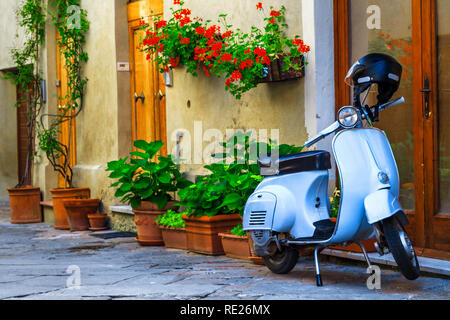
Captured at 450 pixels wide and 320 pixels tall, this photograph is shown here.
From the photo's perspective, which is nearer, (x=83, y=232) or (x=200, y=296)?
(x=200, y=296)

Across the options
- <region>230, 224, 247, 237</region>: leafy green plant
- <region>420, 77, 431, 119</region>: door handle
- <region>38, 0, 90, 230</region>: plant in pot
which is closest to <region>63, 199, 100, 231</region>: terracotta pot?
<region>38, 0, 90, 230</region>: plant in pot

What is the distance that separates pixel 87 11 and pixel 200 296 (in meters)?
5.95

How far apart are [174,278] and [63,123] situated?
5.68 m

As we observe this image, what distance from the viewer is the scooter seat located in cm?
455

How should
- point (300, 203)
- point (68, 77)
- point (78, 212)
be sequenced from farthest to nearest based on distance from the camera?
point (68, 77)
point (78, 212)
point (300, 203)

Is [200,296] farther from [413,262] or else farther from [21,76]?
[21,76]

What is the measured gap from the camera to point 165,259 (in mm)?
5918

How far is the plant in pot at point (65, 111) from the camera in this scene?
29.8 feet

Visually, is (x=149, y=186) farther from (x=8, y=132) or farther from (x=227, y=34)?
(x=8, y=132)

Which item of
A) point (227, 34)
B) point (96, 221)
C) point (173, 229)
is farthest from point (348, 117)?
point (96, 221)

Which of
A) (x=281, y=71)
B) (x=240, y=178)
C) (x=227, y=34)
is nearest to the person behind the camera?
(x=240, y=178)

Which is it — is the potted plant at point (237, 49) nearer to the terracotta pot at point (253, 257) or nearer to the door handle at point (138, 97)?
the terracotta pot at point (253, 257)

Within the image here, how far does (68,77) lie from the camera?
9.55 meters
